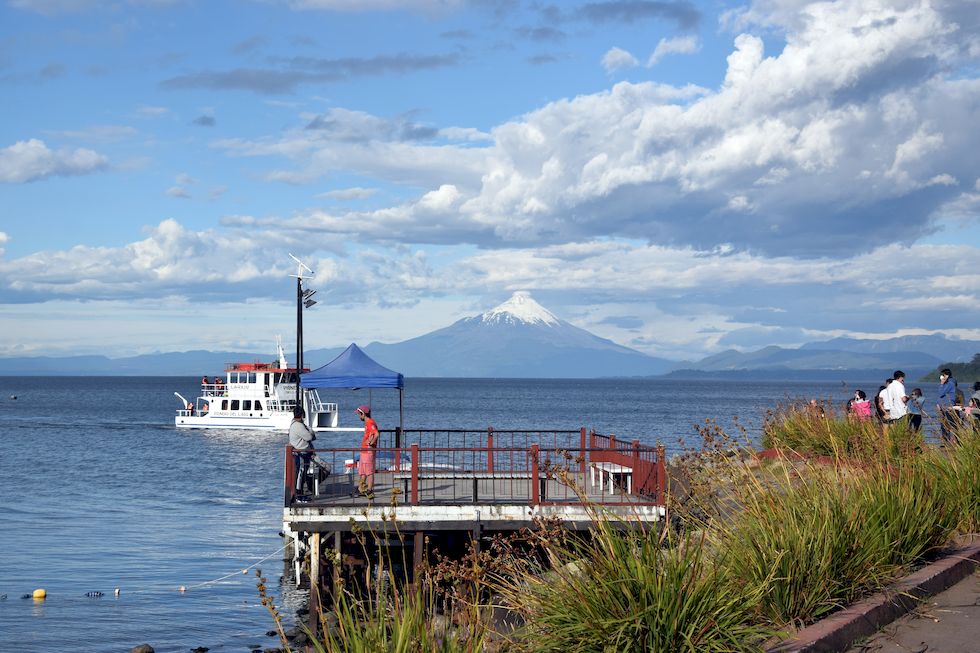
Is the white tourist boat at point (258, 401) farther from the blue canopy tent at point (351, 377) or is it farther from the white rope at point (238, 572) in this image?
the blue canopy tent at point (351, 377)

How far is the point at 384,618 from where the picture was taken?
19.4ft

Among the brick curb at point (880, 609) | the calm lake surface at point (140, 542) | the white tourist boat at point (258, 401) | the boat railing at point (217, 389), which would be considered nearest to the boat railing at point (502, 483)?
the calm lake surface at point (140, 542)

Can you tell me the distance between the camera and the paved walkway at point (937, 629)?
26.1 ft

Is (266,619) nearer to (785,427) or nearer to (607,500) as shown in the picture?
(607,500)

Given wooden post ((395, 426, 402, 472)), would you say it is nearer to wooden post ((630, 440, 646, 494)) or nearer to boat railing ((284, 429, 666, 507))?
boat railing ((284, 429, 666, 507))

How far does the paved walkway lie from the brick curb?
7cm

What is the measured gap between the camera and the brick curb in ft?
24.8

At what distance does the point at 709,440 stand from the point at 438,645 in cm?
449

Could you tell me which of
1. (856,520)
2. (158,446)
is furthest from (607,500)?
(158,446)

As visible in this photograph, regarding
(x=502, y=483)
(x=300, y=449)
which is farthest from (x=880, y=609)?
(x=502, y=483)

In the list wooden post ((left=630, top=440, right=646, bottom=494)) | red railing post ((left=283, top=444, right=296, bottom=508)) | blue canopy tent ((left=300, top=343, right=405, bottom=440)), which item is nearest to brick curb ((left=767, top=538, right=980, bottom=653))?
wooden post ((left=630, top=440, right=646, bottom=494))

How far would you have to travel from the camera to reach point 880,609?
8.34 meters

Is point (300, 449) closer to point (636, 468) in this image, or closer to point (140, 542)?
point (636, 468)

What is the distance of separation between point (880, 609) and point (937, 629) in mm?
542
